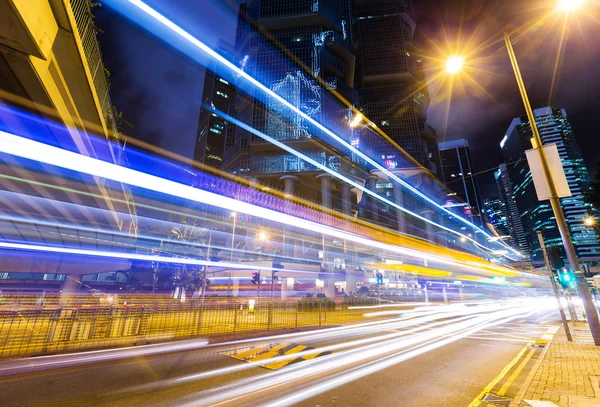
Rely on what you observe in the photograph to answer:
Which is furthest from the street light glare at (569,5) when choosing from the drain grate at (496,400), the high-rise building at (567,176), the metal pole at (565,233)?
the high-rise building at (567,176)

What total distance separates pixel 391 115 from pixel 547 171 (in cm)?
9586

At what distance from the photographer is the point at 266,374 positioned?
20.4 ft

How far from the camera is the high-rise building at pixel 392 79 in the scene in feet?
302

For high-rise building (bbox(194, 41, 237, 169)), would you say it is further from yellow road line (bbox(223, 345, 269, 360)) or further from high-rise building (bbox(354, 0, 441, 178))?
yellow road line (bbox(223, 345, 269, 360))

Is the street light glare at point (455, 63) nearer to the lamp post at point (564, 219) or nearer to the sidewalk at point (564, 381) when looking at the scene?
the lamp post at point (564, 219)

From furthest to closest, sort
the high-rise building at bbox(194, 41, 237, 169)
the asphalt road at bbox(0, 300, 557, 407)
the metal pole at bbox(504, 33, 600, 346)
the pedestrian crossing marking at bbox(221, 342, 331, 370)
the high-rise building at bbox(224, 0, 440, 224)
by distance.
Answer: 1. the high-rise building at bbox(194, 41, 237, 169)
2. the high-rise building at bbox(224, 0, 440, 224)
3. the metal pole at bbox(504, 33, 600, 346)
4. the pedestrian crossing marking at bbox(221, 342, 331, 370)
5. the asphalt road at bbox(0, 300, 557, 407)

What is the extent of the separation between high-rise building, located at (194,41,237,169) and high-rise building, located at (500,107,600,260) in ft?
453

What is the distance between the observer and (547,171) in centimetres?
825

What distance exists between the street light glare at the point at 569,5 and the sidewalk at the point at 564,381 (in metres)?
9.60

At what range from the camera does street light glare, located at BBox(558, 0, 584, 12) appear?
7.58 metres

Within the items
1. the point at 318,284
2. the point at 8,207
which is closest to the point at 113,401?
the point at 8,207

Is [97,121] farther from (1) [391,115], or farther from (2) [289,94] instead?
(1) [391,115]

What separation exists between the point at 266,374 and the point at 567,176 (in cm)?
13594

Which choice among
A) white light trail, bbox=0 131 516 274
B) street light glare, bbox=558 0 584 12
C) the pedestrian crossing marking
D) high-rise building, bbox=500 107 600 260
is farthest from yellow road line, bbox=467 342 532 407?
high-rise building, bbox=500 107 600 260
